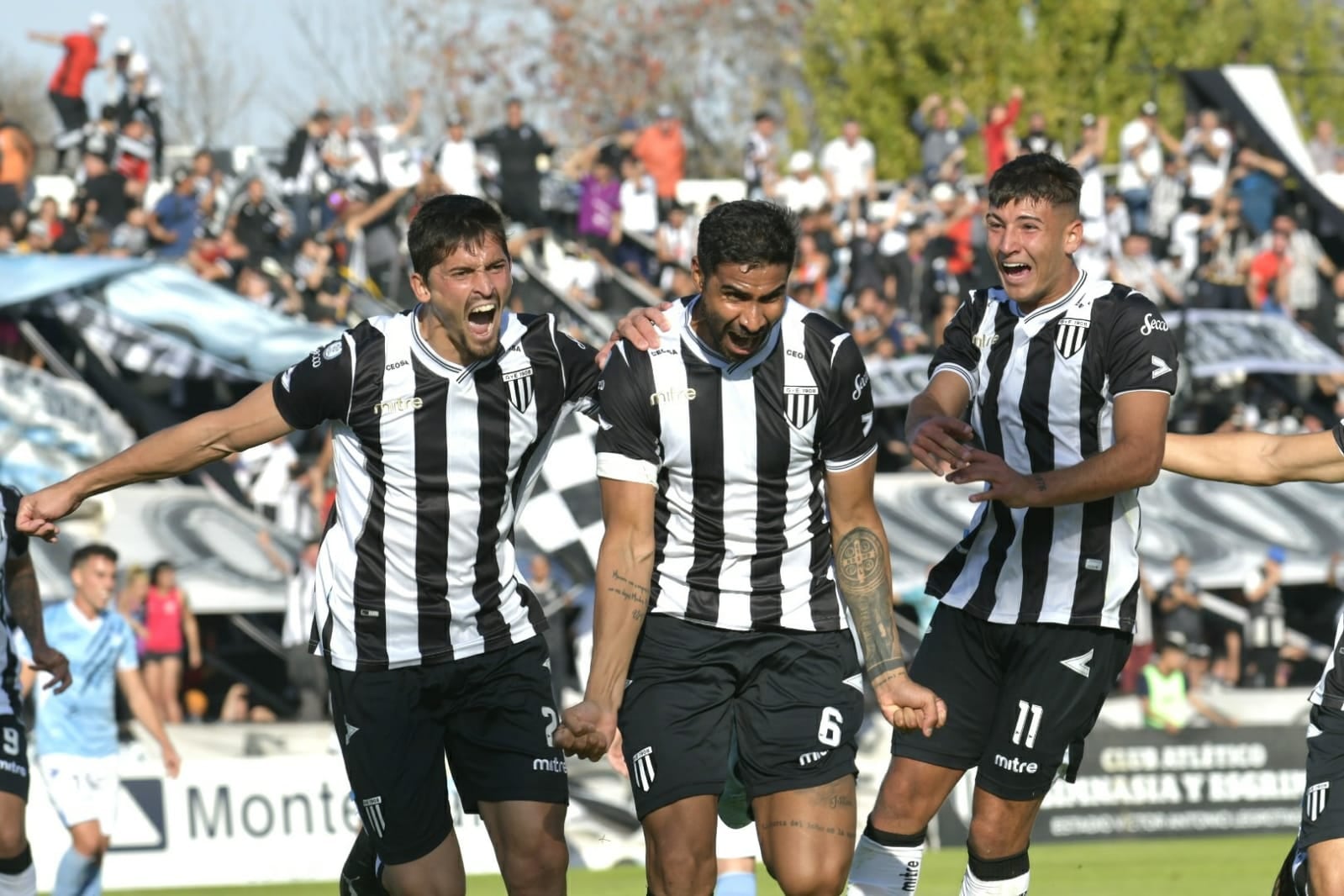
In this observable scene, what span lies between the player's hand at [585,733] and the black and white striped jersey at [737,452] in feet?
1.93

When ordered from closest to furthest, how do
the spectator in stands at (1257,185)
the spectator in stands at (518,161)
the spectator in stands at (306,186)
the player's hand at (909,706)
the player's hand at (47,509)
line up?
1. the player's hand at (909,706)
2. the player's hand at (47,509)
3. the spectator in stands at (306,186)
4. the spectator in stands at (518,161)
5. the spectator in stands at (1257,185)

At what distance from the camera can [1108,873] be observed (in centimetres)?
1378

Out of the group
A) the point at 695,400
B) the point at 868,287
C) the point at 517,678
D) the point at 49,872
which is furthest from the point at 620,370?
the point at 868,287

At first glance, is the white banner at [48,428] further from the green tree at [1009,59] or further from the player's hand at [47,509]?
the green tree at [1009,59]

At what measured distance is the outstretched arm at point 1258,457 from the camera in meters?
6.43

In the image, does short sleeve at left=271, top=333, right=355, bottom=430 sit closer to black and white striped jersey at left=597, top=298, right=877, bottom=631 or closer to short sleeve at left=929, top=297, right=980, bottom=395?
black and white striped jersey at left=597, top=298, right=877, bottom=631

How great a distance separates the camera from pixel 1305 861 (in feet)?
20.5

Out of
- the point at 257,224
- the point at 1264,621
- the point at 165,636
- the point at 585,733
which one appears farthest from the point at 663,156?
the point at 585,733

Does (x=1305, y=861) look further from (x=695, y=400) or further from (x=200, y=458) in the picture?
(x=200, y=458)

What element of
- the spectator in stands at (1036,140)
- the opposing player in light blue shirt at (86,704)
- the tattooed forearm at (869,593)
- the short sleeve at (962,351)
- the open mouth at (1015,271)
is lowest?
the opposing player in light blue shirt at (86,704)

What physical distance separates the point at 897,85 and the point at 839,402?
30390mm

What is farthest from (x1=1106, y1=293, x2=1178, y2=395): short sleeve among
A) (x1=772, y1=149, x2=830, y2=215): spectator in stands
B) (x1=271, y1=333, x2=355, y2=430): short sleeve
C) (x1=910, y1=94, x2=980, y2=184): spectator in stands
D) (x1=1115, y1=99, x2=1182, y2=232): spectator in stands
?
(x1=910, y1=94, x2=980, y2=184): spectator in stands

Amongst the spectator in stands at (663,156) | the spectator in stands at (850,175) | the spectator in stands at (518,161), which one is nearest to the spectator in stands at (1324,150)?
the spectator in stands at (850,175)

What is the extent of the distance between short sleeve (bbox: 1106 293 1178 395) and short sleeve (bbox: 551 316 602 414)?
5.92 ft
